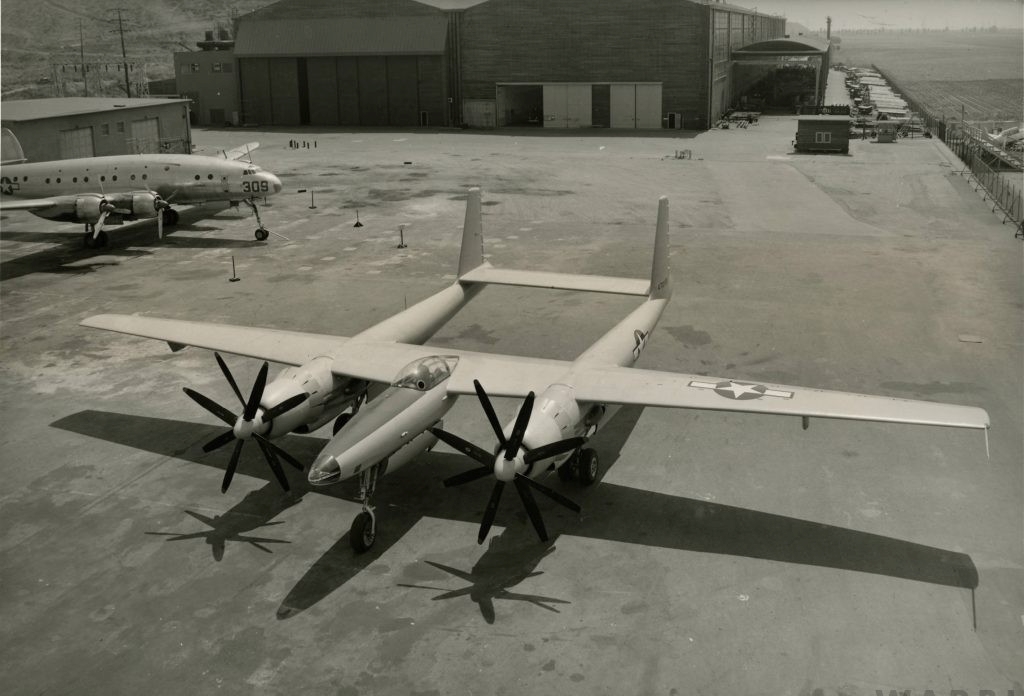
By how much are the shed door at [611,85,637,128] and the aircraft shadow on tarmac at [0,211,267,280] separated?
5225 cm

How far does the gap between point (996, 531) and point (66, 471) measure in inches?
780

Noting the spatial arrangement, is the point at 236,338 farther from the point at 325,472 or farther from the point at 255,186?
the point at 255,186

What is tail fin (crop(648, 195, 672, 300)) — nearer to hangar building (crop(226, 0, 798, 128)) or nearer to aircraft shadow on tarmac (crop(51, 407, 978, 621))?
aircraft shadow on tarmac (crop(51, 407, 978, 621))

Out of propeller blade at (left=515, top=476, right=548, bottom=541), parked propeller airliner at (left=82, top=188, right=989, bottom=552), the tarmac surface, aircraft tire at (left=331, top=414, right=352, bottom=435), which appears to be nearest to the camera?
the tarmac surface

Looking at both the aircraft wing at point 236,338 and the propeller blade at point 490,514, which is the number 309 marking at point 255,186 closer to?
the aircraft wing at point 236,338

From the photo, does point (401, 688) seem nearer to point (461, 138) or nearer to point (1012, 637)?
point (1012, 637)

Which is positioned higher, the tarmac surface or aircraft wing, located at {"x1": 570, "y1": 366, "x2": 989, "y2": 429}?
aircraft wing, located at {"x1": 570, "y1": 366, "x2": 989, "y2": 429}

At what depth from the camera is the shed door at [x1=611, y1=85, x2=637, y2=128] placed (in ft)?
291

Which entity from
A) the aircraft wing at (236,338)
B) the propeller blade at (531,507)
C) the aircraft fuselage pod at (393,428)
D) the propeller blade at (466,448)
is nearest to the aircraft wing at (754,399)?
the propeller blade at (466,448)

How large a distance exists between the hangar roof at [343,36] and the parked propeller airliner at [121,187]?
54407mm

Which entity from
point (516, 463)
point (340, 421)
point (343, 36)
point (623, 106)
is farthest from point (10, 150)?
point (623, 106)

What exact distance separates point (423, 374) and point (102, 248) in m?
30.3

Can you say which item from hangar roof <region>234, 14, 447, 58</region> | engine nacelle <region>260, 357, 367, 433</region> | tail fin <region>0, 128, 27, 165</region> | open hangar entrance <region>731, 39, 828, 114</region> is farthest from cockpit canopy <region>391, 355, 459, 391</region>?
open hangar entrance <region>731, 39, 828, 114</region>

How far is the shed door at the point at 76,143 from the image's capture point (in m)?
54.6
